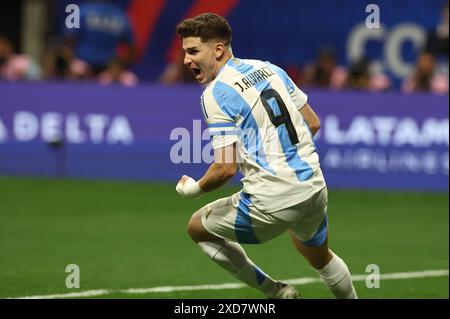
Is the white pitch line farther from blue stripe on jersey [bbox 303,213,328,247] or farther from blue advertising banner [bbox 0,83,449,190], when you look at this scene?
blue advertising banner [bbox 0,83,449,190]

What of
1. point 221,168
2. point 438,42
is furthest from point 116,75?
point 221,168

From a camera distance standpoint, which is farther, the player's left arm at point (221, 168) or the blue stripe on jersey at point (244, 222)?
the blue stripe on jersey at point (244, 222)

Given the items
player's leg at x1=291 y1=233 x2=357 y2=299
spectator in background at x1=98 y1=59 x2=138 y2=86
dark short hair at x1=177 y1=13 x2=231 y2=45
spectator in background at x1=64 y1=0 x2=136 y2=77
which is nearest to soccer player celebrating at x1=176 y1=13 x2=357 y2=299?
dark short hair at x1=177 y1=13 x2=231 y2=45

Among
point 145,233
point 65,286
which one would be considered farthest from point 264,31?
point 65,286

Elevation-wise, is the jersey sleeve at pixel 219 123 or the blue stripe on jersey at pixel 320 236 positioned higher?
the jersey sleeve at pixel 219 123

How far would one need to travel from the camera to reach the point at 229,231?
7.88 m

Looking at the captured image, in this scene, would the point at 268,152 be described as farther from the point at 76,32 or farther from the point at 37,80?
the point at 76,32

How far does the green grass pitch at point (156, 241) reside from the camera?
10195 millimetres

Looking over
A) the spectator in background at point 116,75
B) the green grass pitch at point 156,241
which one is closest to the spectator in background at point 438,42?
the green grass pitch at point 156,241

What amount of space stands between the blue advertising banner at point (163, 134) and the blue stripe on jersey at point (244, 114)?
962 centimetres

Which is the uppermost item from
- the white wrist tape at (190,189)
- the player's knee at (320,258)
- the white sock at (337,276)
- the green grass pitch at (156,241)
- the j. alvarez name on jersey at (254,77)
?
the j. alvarez name on jersey at (254,77)

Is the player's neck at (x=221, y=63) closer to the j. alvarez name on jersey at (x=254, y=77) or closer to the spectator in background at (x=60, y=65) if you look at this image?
the j. alvarez name on jersey at (x=254, y=77)

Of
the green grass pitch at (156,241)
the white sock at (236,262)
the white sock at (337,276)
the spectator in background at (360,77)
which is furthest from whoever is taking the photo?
the spectator in background at (360,77)
